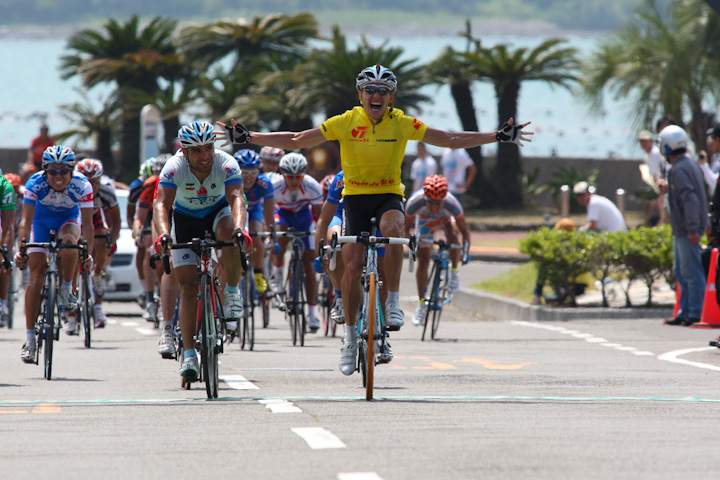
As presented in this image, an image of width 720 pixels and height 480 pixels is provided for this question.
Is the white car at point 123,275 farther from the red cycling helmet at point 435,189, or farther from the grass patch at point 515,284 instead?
the red cycling helmet at point 435,189

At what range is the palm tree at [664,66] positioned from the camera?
31.6m

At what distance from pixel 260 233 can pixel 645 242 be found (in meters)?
5.98

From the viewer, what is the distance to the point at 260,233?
14.6 metres

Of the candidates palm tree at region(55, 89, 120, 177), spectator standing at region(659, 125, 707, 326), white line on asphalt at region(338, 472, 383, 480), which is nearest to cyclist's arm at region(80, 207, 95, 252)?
white line on asphalt at region(338, 472, 383, 480)

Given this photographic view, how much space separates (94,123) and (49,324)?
1438 inches

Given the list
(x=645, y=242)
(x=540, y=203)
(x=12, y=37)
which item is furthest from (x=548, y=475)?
(x=12, y=37)

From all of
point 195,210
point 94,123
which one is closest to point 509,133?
point 195,210

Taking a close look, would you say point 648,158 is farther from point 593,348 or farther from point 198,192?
point 198,192

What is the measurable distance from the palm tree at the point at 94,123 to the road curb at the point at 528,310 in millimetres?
26548

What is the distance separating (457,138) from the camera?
9.98 m

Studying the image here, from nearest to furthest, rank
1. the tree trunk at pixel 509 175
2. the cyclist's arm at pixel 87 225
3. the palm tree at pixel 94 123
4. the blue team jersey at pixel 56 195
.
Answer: the blue team jersey at pixel 56 195 < the cyclist's arm at pixel 87 225 < the tree trunk at pixel 509 175 < the palm tree at pixel 94 123

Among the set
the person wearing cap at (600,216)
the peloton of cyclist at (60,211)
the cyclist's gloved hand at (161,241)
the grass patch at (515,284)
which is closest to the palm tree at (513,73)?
the grass patch at (515,284)

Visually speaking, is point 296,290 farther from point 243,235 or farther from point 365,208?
point 243,235

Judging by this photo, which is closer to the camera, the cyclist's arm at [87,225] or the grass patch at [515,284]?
the cyclist's arm at [87,225]
